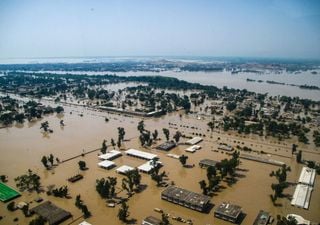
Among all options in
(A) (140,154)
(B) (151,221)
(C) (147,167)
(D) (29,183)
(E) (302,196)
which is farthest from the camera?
(A) (140,154)

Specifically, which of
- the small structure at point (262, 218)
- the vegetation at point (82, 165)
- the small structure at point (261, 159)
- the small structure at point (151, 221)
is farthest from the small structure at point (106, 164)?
the small structure at point (262, 218)

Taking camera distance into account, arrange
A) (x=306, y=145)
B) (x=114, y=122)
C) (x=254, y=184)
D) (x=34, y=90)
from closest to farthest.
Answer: (x=254, y=184)
(x=306, y=145)
(x=114, y=122)
(x=34, y=90)

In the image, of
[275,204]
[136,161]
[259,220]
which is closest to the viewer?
[259,220]

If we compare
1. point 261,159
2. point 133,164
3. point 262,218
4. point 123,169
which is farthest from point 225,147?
point 262,218

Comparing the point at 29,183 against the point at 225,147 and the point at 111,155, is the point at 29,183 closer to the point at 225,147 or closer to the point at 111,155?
the point at 111,155

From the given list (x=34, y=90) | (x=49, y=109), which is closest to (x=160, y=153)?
(x=49, y=109)

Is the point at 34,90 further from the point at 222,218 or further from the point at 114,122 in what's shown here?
the point at 222,218

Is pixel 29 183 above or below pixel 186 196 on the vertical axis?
below
